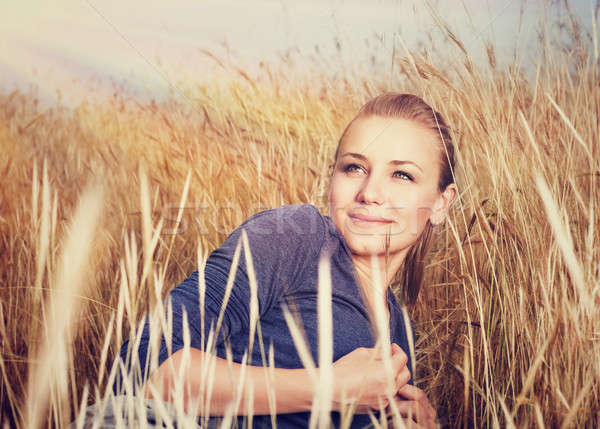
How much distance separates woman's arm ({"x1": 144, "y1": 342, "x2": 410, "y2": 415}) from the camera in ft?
2.66

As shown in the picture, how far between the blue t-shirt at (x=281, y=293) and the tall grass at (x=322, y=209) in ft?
0.39

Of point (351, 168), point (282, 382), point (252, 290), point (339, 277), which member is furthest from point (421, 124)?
point (252, 290)

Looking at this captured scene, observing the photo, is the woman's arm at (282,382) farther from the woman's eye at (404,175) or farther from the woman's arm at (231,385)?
the woman's eye at (404,175)

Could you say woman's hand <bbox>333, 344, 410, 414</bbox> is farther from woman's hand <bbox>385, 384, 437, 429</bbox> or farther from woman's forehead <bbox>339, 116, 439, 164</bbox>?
woman's forehead <bbox>339, 116, 439, 164</bbox>

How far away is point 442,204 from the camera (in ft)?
4.39

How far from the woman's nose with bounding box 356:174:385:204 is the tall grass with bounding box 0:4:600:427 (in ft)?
0.65

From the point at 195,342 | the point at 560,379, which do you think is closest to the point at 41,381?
the point at 195,342

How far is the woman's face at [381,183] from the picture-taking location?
1144 millimetres

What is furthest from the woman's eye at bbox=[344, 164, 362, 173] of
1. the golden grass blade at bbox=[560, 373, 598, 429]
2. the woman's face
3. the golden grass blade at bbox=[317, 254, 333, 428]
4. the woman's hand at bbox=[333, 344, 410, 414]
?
the golden grass blade at bbox=[317, 254, 333, 428]

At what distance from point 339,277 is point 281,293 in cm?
15

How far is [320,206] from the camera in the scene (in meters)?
1.64

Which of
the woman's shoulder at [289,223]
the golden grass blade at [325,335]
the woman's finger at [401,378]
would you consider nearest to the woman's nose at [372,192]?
the woman's shoulder at [289,223]

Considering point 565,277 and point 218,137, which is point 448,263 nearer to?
point 565,277

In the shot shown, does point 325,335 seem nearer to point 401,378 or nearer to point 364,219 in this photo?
point 401,378
